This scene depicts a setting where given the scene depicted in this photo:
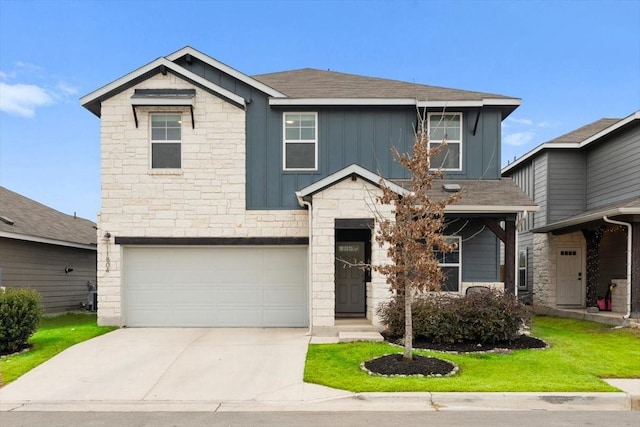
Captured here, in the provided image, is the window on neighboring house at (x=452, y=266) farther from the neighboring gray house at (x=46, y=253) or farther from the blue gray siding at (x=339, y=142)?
the neighboring gray house at (x=46, y=253)

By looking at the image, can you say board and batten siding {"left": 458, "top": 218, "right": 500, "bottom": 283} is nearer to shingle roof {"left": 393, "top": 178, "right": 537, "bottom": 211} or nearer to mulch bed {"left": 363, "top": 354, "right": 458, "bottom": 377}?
shingle roof {"left": 393, "top": 178, "right": 537, "bottom": 211}

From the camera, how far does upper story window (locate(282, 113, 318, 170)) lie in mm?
13266

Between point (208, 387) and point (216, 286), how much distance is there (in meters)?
5.32

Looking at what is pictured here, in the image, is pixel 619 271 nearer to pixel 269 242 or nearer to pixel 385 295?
pixel 385 295

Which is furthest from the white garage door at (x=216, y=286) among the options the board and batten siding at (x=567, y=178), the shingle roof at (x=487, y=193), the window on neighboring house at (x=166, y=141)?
the board and batten siding at (x=567, y=178)

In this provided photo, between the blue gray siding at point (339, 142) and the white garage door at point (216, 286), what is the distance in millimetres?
1560

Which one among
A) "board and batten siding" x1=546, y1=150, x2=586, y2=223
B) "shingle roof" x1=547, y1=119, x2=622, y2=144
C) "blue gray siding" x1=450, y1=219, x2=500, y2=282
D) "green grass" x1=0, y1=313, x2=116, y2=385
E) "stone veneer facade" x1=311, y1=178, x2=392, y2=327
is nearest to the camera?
"green grass" x1=0, y1=313, x2=116, y2=385

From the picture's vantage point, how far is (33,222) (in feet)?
54.1

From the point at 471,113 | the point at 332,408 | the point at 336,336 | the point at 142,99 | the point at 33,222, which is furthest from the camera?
the point at 33,222

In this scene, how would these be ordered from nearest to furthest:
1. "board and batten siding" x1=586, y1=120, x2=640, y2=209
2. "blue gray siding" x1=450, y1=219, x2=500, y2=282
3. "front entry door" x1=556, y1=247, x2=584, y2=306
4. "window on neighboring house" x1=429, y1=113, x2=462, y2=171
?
1. "blue gray siding" x1=450, y1=219, x2=500, y2=282
2. "window on neighboring house" x1=429, y1=113, x2=462, y2=171
3. "board and batten siding" x1=586, y1=120, x2=640, y2=209
4. "front entry door" x1=556, y1=247, x2=584, y2=306

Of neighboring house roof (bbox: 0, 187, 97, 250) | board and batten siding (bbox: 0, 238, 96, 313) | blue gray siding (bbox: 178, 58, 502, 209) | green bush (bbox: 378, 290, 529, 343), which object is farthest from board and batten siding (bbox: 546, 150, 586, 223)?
board and batten siding (bbox: 0, 238, 96, 313)

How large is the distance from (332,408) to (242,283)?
663cm

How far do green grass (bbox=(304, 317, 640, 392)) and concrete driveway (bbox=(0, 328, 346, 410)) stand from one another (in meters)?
0.45

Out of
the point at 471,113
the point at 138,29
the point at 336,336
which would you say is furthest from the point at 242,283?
the point at 138,29
